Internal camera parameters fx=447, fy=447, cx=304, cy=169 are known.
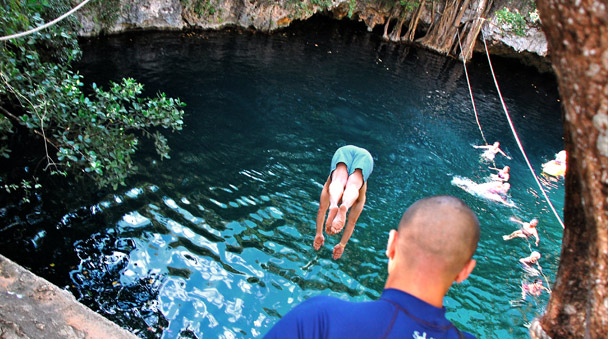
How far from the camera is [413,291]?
4.89 feet

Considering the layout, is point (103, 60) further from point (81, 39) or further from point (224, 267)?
point (224, 267)

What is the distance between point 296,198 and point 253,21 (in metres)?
13.0

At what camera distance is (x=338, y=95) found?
45.8 feet

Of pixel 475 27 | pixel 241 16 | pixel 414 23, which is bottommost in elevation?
pixel 241 16

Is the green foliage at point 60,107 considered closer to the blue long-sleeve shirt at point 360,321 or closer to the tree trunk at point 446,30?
the blue long-sleeve shirt at point 360,321

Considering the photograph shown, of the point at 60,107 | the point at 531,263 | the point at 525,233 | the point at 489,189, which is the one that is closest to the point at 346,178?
the point at 60,107

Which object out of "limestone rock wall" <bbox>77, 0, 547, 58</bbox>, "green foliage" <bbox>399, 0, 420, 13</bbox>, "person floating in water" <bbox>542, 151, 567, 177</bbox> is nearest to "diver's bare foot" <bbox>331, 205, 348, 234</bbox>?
"person floating in water" <bbox>542, 151, 567, 177</bbox>

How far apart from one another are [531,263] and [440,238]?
24.7 ft

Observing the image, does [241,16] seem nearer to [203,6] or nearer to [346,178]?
[203,6]

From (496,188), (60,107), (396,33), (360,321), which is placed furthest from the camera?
(396,33)

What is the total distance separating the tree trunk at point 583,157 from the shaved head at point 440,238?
0.45m

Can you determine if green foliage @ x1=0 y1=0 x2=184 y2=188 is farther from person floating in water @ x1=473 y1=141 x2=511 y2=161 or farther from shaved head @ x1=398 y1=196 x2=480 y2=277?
person floating in water @ x1=473 y1=141 x2=511 y2=161

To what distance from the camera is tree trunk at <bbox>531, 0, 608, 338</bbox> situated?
1.43 m

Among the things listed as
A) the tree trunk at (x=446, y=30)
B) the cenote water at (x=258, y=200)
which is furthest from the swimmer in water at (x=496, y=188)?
the tree trunk at (x=446, y=30)
